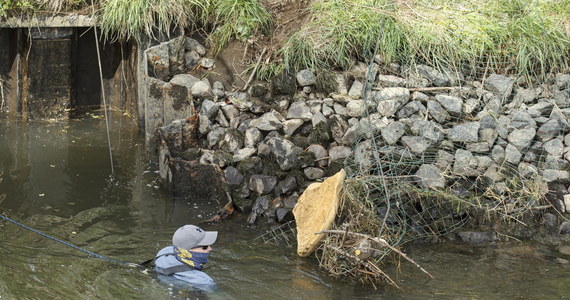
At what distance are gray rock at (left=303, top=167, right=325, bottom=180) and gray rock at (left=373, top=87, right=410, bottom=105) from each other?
1029mm

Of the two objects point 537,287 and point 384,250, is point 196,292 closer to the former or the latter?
point 384,250

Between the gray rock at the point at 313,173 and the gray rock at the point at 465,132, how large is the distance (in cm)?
Result: 135

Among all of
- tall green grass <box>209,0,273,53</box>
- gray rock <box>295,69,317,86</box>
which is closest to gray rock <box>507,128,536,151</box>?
gray rock <box>295,69,317,86</box>

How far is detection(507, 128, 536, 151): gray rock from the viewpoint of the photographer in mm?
8547

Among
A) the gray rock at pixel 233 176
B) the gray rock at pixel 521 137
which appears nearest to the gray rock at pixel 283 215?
the gray rock at pixel 233 176

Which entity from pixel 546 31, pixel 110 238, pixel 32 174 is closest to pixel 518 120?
pixel 546 31

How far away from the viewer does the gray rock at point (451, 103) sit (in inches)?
347

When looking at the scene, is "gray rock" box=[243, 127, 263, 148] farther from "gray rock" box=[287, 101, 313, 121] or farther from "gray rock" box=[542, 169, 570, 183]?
"gray rock" box=[542, 169, 570, 183]

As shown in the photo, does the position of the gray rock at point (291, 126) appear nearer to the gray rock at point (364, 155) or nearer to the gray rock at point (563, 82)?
the gray rock at point (364, 155)

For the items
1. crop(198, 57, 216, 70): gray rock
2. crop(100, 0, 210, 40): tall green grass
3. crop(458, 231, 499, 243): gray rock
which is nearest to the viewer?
crop(458, 231, 499, 243): gray rock

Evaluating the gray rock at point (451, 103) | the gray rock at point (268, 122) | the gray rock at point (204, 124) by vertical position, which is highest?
the gray rock at point (451, 103)

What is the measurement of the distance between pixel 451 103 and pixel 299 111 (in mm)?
1579

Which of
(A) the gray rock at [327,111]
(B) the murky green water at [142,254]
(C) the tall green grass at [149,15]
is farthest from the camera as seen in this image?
(C) the tall green grass at [149,15]

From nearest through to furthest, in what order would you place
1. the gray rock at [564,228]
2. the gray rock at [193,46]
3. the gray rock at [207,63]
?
the gray rock at [564,228]
the gray rock at [207,63]
the gray rock at [193,46]
